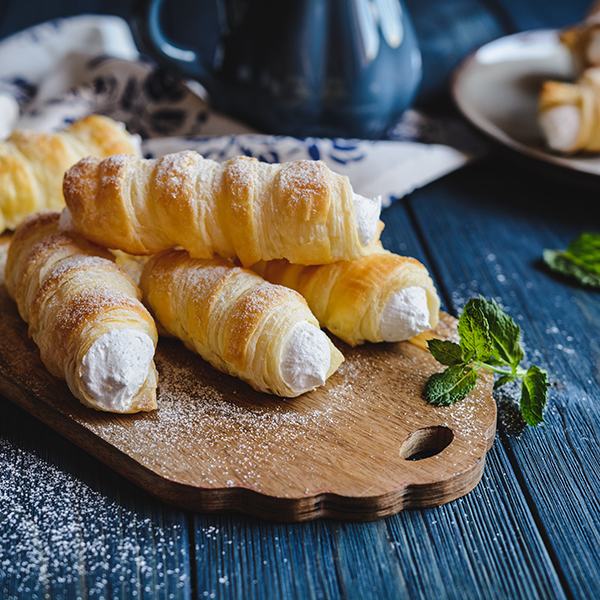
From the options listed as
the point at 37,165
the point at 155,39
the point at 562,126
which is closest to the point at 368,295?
the point at 37,165

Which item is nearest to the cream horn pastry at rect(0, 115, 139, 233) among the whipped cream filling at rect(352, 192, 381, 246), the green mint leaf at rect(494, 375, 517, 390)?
the whipped cream filling at rect(352, 192, 381, 246)

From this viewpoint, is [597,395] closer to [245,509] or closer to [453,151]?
[245,509]

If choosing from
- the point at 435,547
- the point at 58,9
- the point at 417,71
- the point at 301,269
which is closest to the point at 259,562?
the point at 435,547

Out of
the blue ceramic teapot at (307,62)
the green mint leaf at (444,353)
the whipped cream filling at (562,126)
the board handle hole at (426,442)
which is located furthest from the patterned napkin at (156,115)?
the board handle hole at (426,442)

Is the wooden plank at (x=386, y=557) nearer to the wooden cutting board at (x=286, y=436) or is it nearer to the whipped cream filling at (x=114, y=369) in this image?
the wooden cutting board at (x=286, y=436)

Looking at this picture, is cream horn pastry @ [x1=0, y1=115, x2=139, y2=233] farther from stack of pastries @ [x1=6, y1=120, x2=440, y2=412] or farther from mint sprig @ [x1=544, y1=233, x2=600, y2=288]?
mint sprig @ [x1=544, y1=233, x2=600, y2=288]

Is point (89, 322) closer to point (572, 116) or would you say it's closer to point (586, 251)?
point (586, 251)
